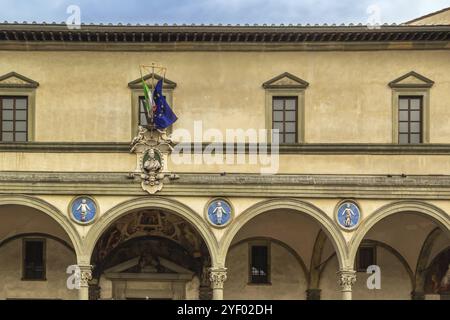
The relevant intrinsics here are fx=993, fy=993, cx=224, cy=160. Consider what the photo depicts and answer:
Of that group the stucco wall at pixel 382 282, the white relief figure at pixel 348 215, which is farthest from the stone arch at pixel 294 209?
the stucco wall at pixel 382 282

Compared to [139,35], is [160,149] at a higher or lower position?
lower

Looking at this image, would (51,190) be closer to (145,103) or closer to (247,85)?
(145,103)

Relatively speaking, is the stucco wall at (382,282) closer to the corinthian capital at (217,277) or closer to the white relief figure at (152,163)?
the corinthian capital at (217,277)

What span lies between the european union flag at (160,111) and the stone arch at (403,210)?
237 inches

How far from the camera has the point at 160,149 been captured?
89.6 feet

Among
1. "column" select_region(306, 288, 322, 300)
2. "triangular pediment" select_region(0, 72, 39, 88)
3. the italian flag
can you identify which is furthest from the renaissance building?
the italian flag

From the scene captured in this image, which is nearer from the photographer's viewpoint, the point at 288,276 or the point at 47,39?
the point at 47,39

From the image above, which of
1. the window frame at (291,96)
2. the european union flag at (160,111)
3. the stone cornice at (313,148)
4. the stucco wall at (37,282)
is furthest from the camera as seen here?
the stucco wall at (37,282)

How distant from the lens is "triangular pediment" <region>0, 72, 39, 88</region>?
92.7 ft

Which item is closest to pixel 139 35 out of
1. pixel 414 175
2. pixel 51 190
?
pixel 51 190

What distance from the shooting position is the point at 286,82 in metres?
28.5

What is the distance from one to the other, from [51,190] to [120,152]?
2.17 metres

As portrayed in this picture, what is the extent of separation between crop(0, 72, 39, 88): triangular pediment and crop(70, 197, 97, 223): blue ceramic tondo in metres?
3.84

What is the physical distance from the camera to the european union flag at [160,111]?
89.7 ft
